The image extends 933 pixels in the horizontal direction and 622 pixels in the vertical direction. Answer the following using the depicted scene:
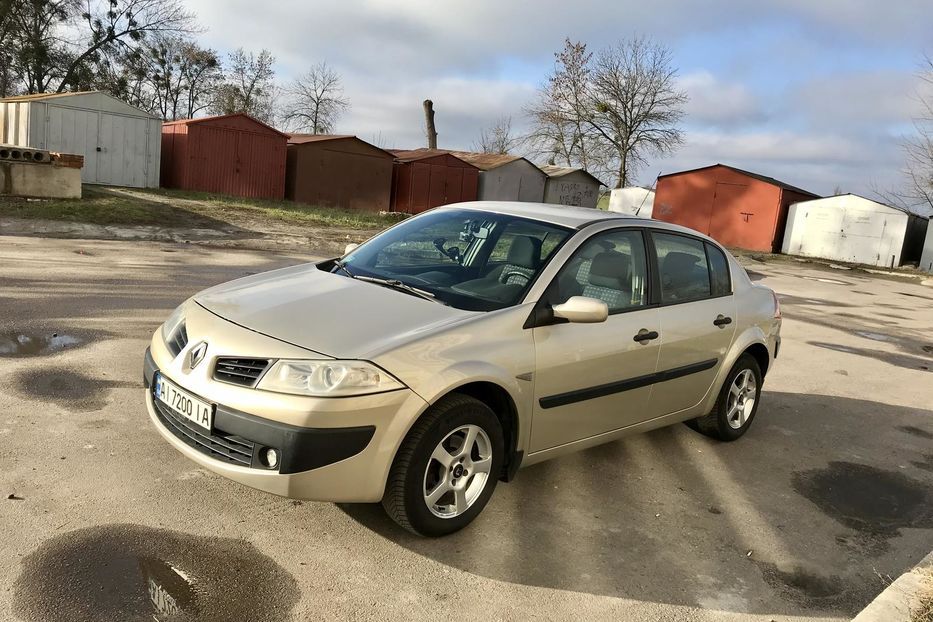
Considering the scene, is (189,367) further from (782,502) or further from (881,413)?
(881,413)

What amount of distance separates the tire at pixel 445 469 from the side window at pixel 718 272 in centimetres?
230

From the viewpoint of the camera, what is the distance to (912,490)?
15.5 ft

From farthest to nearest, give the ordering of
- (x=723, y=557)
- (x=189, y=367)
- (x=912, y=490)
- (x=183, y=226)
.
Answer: (x=183, y=226) < (x=912, y=490) < (x=723, y=557) < (x=189, y=367)

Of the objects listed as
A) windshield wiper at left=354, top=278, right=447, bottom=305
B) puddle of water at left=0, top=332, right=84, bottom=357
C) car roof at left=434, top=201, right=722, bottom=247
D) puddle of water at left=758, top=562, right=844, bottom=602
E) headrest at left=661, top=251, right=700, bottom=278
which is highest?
car roof at left=434, top=201, right=722, bottom=247

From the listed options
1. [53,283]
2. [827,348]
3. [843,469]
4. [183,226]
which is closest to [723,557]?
[843,469]

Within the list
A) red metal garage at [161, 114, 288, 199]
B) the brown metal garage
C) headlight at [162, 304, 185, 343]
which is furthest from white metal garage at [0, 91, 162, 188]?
headlight at [162, 304, 185, 343]

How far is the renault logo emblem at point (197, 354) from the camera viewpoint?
3.22 m

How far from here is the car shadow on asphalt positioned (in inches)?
129

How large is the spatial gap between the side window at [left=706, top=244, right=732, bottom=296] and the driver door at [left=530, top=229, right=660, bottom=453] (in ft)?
2.72

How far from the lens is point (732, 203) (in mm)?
33000

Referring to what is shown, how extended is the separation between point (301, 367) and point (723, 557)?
2296 mm

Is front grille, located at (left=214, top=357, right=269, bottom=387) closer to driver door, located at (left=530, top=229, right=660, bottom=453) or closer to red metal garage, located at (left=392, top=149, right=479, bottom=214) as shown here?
driver door, located at (left=530, top=229, right=660, bottom=453)

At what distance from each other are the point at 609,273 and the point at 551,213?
556 mm

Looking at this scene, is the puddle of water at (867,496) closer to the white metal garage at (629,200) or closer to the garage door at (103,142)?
the garage door at (103,142)
